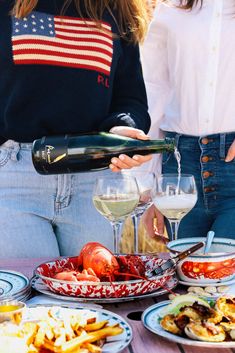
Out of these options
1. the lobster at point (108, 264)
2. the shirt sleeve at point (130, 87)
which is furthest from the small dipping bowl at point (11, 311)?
the shirt sleeve at point (130, 87)

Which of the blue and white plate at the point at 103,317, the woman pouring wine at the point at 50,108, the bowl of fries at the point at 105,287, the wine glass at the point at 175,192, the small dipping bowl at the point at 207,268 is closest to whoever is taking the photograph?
the blue and white plate at the point at 103,317

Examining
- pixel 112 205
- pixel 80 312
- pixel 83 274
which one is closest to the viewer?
pixel 80 312

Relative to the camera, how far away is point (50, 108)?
2186mm

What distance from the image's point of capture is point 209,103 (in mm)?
2465

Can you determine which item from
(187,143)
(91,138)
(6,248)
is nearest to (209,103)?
(187,143)

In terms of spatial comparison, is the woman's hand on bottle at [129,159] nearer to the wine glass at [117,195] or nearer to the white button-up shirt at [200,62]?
the wine glass at [117,195]

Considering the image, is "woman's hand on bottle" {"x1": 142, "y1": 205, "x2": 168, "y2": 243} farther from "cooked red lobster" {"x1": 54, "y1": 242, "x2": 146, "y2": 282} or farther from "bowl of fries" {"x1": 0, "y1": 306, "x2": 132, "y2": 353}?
"bowl of fries" {"x1": 0, "y1": 306, "x2": 132, "y2": 353}

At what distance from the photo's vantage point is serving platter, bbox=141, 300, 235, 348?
1.31 metres

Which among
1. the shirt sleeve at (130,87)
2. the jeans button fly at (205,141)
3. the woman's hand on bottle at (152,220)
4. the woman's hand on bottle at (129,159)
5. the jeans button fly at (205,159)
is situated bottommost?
the woman's hand on bottle at (152,220)

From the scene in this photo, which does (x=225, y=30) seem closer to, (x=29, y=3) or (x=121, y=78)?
(x=121, y=78)

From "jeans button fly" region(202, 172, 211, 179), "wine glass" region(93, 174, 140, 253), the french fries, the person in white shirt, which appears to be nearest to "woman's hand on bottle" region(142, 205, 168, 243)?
the person in white shirt

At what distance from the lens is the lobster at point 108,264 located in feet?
5.37

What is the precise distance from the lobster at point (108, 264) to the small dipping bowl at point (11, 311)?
32 centimetres

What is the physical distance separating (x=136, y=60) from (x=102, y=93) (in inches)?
9.7
